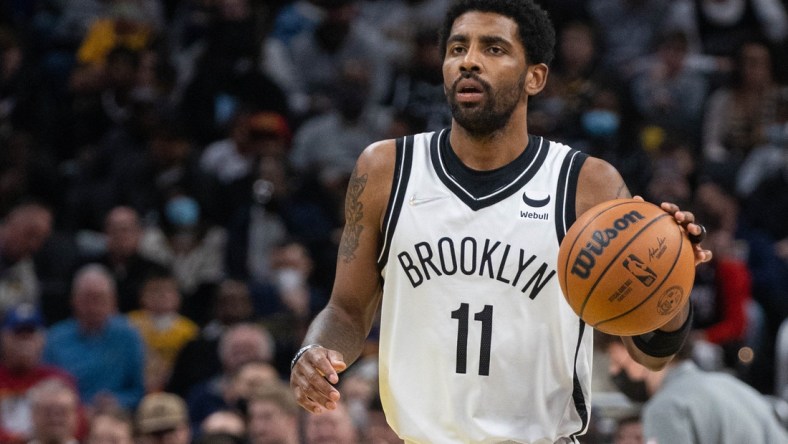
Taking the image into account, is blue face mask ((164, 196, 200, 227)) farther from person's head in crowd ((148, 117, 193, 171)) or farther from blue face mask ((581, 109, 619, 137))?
blue face mask ((581, 109, 619, 137))

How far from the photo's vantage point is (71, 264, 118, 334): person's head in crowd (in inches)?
356

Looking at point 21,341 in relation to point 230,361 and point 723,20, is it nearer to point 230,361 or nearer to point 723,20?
point 230,361

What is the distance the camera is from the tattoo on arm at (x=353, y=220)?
4.45 meters

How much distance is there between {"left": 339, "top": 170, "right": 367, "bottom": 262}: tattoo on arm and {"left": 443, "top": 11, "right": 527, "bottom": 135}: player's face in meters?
0.41

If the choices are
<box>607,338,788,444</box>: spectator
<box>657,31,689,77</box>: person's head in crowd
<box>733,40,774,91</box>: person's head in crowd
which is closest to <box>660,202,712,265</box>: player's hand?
<box>607,338,788,444</box>: spectator

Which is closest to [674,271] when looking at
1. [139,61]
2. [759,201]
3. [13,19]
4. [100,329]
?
[100,329]

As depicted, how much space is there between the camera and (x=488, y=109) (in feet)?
14.1

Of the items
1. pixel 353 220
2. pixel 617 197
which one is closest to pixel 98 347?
pixel 353 220

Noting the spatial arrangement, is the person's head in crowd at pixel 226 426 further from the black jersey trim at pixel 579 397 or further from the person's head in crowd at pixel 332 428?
the black jersey trim at pixel 579 397

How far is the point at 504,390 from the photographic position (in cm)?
419

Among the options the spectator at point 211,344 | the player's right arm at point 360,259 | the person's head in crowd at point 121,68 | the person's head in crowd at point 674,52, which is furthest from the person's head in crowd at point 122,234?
the player's right arm at point 360,259

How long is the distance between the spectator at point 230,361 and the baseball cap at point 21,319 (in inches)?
44.2

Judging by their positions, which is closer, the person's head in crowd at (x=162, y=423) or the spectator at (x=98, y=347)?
the person's head in crowd at (x=162, y=423)

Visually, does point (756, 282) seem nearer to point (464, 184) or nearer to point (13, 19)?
point (464, 184)
